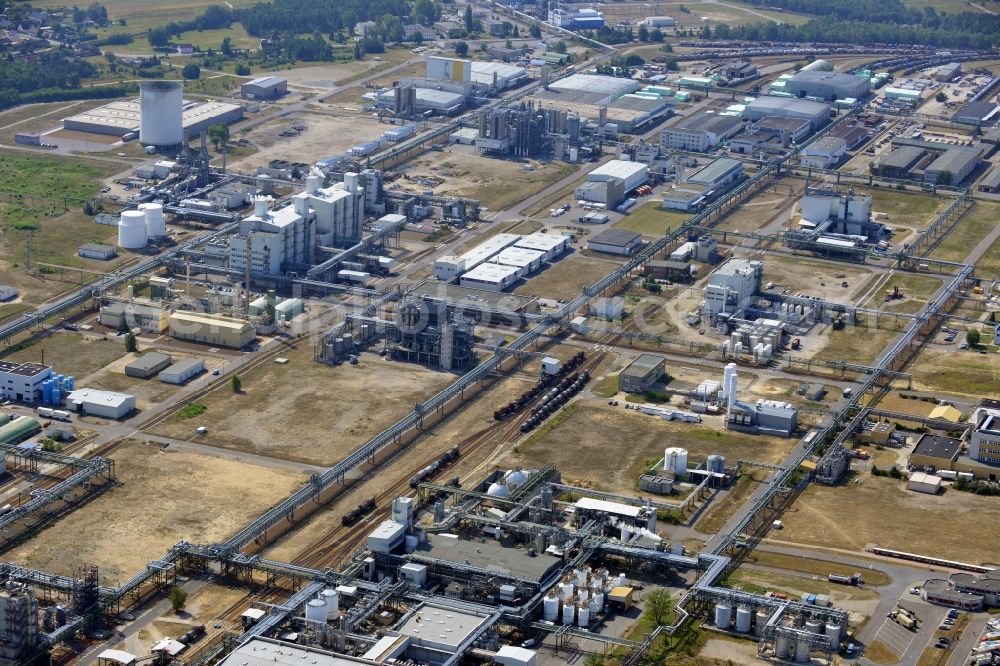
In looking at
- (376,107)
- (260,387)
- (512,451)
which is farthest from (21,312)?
(376,107)

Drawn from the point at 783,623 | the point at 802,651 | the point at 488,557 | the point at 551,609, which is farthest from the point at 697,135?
the point at 802,651

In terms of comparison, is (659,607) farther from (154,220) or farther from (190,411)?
(154,220)

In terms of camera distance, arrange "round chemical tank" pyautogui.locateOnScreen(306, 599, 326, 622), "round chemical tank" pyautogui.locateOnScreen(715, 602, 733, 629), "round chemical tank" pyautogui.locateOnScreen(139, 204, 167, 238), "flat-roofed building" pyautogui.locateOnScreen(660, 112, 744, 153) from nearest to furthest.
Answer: "round chemical tank" pyautogui.locateOnScreen(306, 599, 326, 622), "round chemical tank" pyautogui.locateOnScreen(715, 602, 733, 629), "round chemical tank" pyautogui.locateOnScreen(139, 204, 167, 238), "flat-roofed building" pyautogui.locateOnScreen(660, 112, 744, 153)

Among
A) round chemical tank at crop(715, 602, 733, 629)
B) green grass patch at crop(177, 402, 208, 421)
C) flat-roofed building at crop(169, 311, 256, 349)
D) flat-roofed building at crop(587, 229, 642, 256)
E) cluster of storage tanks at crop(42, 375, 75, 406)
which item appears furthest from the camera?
flat-roofed building at crop(587, 229, 642, 256)

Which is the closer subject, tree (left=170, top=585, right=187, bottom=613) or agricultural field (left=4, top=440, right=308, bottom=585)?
tree (left=170, top=585, right=187, bottom=613)

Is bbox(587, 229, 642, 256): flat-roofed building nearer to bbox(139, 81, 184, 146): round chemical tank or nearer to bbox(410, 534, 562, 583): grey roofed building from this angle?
bbox(139, 81, 184, 146): round chemical tank

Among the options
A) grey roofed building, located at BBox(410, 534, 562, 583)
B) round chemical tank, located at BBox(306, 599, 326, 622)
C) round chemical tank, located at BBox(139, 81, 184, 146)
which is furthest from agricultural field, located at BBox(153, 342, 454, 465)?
round chemical tank, located at BBox(139, 81, 184, 146)

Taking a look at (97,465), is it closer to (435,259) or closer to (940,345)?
(435,259)

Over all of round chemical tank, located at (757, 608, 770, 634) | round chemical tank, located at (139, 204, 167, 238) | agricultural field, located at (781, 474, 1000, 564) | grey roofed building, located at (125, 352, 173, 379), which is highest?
round chemical tank, located at (139, 204, 167, 238)
